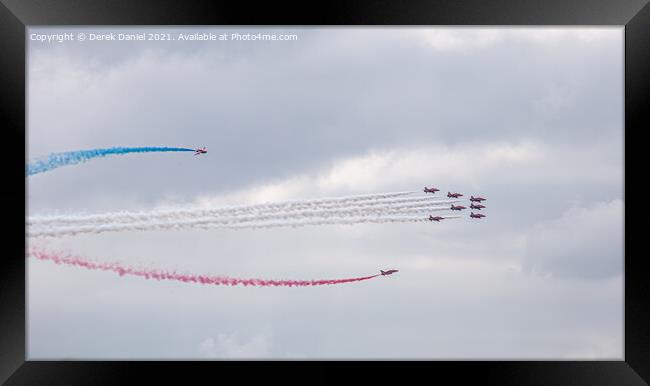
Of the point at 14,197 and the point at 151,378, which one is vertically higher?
the point at 14,197

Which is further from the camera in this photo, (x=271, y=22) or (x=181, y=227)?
(x=181, y=227)

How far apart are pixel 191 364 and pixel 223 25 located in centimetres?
1094

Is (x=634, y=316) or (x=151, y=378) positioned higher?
(x=634, y=316)

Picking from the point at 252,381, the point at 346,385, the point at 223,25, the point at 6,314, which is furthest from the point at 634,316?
the point at 6,314

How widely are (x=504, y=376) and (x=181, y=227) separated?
473 inches

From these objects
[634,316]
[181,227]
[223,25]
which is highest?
[223,25]

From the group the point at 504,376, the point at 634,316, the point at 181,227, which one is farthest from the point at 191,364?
the point at 634,316

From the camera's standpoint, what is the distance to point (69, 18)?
26.1m

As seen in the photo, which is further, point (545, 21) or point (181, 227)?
point (181, 227)

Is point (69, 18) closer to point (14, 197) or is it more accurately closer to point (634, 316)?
point (14, 197)

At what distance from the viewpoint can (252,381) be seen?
26141mm

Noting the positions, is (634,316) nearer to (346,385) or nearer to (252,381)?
(346,385)

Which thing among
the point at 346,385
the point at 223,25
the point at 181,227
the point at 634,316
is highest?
the point at 223,25

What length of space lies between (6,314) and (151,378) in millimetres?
5016
